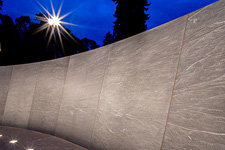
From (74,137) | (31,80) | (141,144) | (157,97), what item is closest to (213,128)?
(157,97)

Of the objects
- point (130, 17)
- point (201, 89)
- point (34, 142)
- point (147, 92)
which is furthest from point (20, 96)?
point (130, 17)

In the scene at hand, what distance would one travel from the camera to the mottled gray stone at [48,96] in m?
4.37

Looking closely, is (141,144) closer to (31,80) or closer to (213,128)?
(213,128)

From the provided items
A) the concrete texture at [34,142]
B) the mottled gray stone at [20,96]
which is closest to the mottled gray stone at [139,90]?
the concrete texture at [34,142]

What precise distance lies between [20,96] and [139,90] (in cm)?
500

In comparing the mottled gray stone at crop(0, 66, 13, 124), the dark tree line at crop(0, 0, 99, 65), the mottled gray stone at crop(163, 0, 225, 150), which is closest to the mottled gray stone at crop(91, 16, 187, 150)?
the mottled gray stone at crop(163, 0, 225, 150)

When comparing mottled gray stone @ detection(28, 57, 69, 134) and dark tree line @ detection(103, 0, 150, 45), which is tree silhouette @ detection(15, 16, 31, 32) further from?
mottled gray stone @ detection(28, 57, 69, 134)

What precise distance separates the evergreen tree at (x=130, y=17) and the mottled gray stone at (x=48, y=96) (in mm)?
18844

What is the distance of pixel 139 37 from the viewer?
2.83 metres

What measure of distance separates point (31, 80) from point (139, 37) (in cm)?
456

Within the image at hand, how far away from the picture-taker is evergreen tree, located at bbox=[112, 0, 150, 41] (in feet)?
72.5

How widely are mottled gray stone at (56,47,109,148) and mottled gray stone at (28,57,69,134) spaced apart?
278 millimetres

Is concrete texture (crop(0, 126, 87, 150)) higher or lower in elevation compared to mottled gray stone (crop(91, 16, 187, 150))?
lower

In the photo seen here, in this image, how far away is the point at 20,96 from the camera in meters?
5.28
